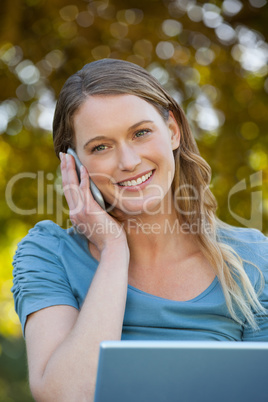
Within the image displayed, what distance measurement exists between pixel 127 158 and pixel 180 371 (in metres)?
0.95

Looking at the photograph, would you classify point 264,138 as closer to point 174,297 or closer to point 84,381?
point 174,297

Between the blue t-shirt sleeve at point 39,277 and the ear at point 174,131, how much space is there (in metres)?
0.58

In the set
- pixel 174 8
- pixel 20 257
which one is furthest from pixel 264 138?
pixel 20 257

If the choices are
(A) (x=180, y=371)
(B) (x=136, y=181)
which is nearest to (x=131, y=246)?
(B) (x=136, y=181)

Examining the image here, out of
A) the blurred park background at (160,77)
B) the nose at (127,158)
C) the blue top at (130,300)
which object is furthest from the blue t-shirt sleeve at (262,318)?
the blurred park background at (160,77)

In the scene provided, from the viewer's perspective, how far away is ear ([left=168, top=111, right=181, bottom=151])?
210 cm

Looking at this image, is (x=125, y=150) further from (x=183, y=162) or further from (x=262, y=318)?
(x=262, y=318)

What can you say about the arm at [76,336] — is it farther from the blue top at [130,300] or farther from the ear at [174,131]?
the ear at [174,131]

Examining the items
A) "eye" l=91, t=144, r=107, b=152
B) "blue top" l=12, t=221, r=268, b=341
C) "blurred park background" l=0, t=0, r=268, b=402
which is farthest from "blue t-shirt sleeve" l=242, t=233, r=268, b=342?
"blurred park background" l=0, t=0, r=268, b=402

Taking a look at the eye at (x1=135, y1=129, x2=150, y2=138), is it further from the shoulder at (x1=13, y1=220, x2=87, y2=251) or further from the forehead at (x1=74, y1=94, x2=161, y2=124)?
the shoulder at (x1=13, y1=220, x2=87, y2=251)

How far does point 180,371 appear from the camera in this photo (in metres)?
1.00

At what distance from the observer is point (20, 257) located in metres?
1.84

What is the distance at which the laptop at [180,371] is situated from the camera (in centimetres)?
96

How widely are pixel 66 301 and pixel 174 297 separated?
384mm
